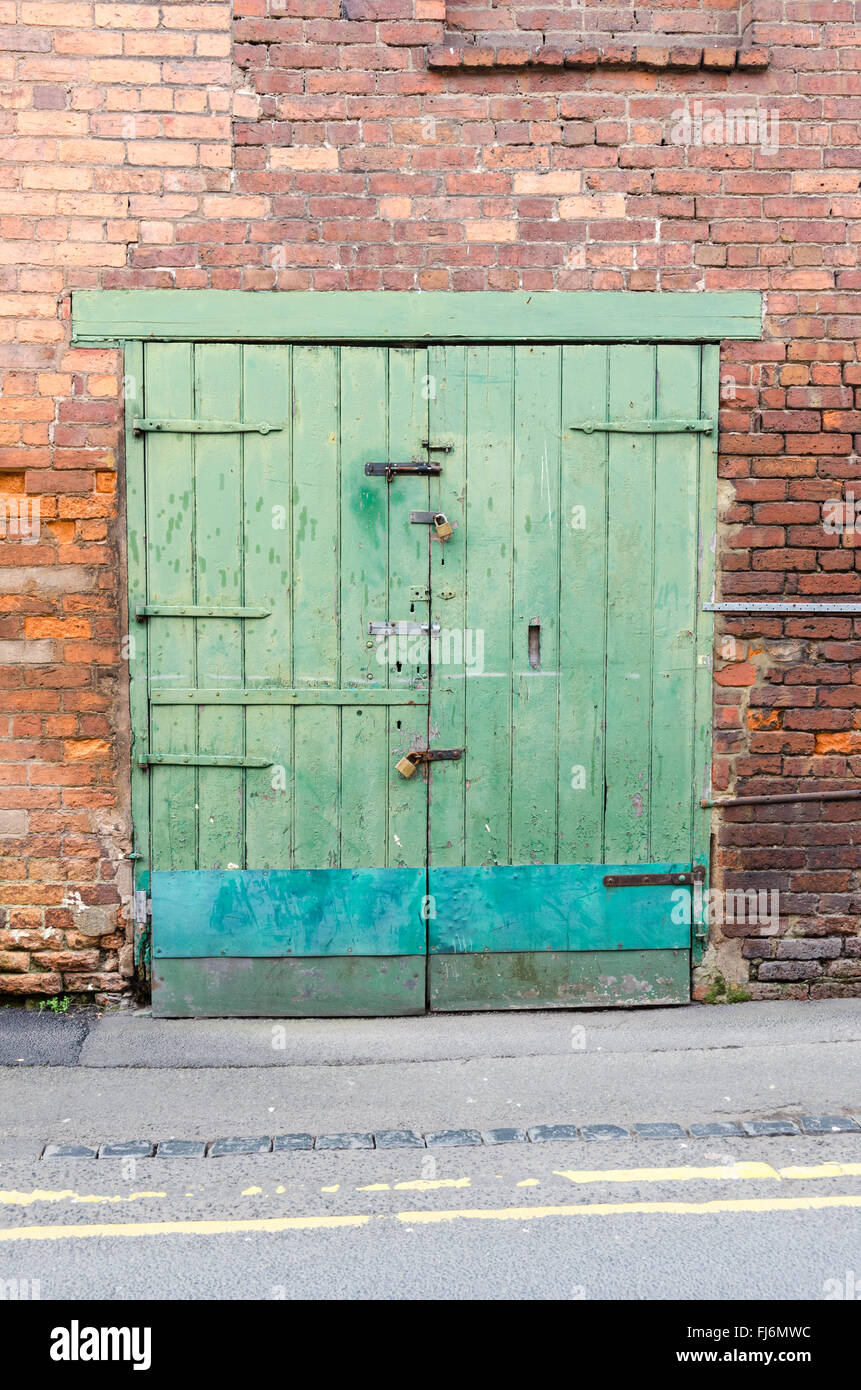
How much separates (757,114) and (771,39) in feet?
0.99

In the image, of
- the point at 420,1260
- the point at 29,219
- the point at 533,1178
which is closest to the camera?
the point at 420,1260

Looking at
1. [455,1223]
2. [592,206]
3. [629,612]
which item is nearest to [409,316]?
[592,206]

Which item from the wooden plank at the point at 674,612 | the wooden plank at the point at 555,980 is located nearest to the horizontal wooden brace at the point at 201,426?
the wooden plank at the point at 674,612

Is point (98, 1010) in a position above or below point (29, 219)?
below

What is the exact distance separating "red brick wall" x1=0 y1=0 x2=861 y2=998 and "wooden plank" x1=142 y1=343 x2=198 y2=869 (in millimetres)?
156

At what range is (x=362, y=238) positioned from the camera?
448cm

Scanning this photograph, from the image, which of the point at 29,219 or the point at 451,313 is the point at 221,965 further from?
the point at 29,219

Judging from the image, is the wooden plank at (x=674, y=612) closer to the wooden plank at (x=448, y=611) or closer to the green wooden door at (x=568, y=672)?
the green wooden door at (x=568, y=672)

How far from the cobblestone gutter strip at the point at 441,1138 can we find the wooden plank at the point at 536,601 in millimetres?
1209

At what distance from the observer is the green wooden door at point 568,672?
455cm

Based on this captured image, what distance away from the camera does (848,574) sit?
184 inches

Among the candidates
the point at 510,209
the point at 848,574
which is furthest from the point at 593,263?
the point at 848,574

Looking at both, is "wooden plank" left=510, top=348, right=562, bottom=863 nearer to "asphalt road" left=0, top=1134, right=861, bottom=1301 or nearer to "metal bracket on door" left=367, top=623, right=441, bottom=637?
"metal bracket on door" left=367, top=623, right=441, bottom=637

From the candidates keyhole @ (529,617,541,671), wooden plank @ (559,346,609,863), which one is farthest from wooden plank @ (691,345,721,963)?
keyhole @ (529,617,541,671)
